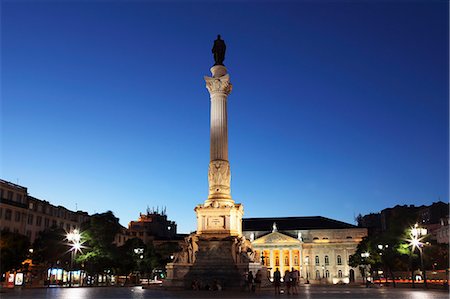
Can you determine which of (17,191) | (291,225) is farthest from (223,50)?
(291,225)

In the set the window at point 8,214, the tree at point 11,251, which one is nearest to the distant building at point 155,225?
the window at point 8,214

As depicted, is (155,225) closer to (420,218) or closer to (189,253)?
(420,218)

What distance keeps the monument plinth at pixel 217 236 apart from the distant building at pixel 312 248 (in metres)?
89.1

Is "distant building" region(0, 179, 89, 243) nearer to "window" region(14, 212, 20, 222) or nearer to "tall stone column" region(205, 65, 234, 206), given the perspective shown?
"window" region(14, 212, 20, 222)

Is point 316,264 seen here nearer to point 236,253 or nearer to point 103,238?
point 103,238

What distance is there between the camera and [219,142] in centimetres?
5450

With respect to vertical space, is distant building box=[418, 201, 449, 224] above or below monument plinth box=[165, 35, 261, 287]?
above

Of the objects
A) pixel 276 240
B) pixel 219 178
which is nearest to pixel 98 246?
pixel 219 178

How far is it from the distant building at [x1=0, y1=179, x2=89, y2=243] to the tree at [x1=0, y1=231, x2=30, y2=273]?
1815cm

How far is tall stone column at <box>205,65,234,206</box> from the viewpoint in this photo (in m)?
52.7

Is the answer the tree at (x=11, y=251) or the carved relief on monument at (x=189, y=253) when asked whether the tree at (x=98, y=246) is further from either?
the carved relief on monument at (x=189, y=253)

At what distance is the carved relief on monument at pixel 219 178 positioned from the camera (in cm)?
5284

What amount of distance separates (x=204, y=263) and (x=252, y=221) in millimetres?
114217

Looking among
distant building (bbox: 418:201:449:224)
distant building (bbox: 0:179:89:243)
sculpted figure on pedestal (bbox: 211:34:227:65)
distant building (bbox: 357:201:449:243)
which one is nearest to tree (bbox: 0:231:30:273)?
distant building (bbox: 0:179:89:243)
